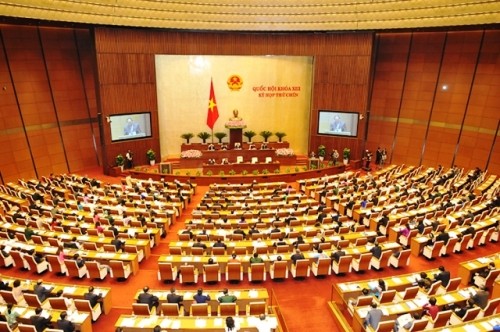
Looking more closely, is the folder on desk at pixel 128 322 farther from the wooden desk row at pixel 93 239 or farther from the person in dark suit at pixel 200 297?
the wooden desk row at pixel 93 239

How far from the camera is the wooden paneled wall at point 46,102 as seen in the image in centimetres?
2014

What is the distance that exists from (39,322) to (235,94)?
21.3m

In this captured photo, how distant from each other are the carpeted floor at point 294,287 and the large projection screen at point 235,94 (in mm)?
14736

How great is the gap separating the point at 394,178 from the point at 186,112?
1480 cm

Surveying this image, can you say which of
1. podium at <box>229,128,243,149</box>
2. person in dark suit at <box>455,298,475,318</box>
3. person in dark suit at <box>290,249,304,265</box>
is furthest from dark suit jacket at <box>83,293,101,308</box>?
podium at <box>229,128,243,149</box>

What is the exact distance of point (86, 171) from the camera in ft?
77.1

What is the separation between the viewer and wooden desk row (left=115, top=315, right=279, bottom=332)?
7793 mm

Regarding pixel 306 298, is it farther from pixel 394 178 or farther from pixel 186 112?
pixel 186 112

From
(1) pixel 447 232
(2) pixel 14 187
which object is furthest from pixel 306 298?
(2) pixel 14 187

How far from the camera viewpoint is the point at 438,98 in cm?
2316

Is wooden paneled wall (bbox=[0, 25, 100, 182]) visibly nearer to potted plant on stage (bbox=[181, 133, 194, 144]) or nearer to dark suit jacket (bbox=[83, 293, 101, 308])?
potted plant on stage (bbox=[181, 133, 194, 144])

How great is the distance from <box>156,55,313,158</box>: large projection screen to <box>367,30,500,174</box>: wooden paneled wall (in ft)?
17.6

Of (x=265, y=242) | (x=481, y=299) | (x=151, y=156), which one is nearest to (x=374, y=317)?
(x=481, y=299)

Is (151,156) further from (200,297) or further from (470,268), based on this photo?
(470,268)
